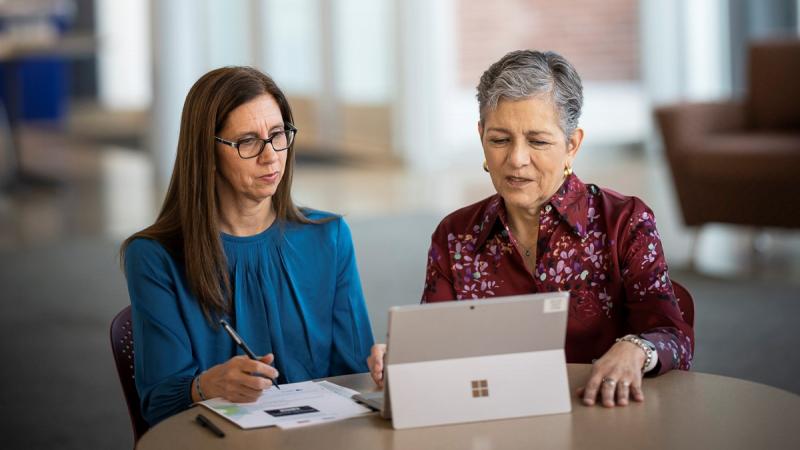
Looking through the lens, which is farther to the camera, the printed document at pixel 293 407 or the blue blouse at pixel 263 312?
the blue blouse at pixel 263 312

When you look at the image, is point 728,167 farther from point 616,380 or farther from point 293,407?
point 293,407

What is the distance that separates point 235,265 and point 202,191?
0.54ft

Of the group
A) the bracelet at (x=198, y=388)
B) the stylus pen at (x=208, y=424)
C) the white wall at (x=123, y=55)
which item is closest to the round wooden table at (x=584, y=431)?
the stylus pen at (x=208, y=424)

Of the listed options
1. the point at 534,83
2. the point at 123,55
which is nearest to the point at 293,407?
the point at 534,83

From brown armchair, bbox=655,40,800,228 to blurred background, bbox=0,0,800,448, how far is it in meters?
0.01

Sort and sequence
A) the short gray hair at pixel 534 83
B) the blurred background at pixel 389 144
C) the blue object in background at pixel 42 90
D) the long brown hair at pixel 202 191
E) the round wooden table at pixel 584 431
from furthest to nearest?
the blue object in background at pixel 42 90, the blurred background at pixel 389 144, the long brown hair at pixel 202 191, the short gray hair at pixel 534 83, the round wooden table at pixel 584 431

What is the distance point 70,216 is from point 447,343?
22.5 ft

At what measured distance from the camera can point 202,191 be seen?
7.36 feet

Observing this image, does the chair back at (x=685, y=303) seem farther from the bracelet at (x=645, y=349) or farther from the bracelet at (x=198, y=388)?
the bracelet at (x=198, y=388)

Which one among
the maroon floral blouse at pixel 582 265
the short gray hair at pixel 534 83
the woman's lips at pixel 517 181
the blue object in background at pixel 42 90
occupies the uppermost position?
the blue object in background at pixel 42 90

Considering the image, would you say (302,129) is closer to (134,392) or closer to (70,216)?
(70,216)

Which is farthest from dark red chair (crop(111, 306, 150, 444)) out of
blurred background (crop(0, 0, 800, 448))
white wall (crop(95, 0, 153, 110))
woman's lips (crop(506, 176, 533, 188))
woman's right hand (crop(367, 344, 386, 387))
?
white wall (crop(95, 0, 153, 110))

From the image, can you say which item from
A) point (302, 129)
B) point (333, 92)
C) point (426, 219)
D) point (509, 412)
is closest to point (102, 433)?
point (509, 412)

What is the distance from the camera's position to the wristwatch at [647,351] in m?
1.91
